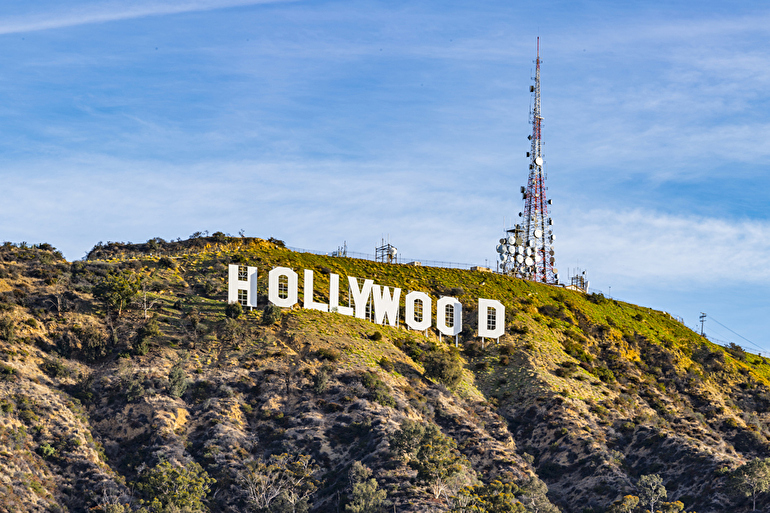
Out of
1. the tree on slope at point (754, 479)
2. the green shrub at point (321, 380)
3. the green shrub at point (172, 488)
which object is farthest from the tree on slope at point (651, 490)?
the green shrub at point (172, 488)

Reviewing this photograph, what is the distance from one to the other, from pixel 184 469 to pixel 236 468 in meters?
5.38

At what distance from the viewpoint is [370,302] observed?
109 m

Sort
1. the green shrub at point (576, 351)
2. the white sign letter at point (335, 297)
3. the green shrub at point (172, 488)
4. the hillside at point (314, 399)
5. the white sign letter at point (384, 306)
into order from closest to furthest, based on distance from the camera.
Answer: the green shrub at point (172, 488) → the hillside at point (314, 399) → the white sign letter at point (335, 297) → the white sign letter at point (384, 306) → the green shrub at point (576, 351)

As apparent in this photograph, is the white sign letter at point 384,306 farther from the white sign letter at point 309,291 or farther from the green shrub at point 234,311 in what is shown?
the green shrub at point 234,311

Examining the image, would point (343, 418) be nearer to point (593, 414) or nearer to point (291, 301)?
point (291, 301)

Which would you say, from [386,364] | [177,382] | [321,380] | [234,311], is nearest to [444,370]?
[386,364]

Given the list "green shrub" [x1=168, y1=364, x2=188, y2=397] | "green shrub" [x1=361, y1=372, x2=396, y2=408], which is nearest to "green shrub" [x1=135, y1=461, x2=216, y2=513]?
"green shrub" [x1=168, y1=364, x2=188, y2=397]

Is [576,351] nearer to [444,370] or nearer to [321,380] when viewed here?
[444,370]

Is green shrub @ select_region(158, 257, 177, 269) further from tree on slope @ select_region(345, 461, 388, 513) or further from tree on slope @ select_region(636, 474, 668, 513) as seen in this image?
tree on slope @ select_region(636, 474, 668, 513)

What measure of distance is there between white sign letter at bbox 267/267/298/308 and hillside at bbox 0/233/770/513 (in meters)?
1.52

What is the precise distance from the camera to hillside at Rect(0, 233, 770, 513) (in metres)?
75.9

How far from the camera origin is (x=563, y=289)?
137 meters

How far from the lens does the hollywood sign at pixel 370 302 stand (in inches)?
3952

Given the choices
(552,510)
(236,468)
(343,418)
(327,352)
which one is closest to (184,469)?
(236,468)
